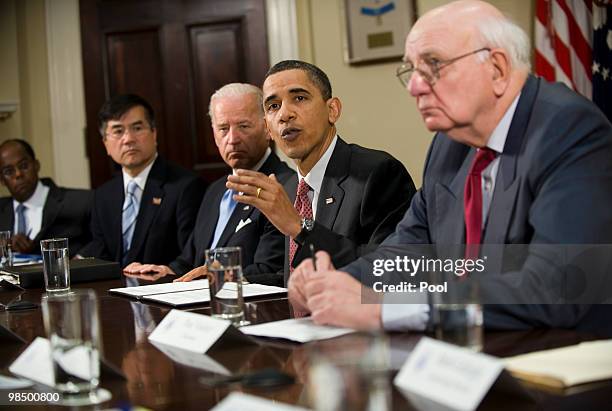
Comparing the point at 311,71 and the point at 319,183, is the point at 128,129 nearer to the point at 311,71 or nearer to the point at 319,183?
the point at 311,71

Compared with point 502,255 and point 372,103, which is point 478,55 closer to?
point 502,255

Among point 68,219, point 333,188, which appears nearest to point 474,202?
point 333,188

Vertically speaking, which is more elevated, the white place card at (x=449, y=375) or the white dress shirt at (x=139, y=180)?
the white dress shirt at (x=139, y=180)

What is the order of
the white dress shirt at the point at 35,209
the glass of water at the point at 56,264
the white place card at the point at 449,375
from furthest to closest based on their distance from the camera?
the white dress shirt at the point at 35,209
the glass of water at the point at 56,264
the white place card at the point at 449,375

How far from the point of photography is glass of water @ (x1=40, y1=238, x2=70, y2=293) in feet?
9.18

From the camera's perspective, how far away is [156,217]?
443 cm

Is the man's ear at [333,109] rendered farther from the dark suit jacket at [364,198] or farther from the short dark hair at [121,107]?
the short dark hair at [121,107]

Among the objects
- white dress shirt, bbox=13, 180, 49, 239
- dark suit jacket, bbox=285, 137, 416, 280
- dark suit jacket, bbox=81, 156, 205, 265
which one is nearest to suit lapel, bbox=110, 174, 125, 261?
dark suit jacket, bbox=81, 156, 205, 265

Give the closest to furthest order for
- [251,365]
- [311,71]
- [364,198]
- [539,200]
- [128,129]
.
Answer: [251,365] → [539,200] → [364,198] → [311,71] → [128,129]

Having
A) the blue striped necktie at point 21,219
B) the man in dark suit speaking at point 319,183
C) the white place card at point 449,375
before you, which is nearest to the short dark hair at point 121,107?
the blue striped necktie at point 21,219

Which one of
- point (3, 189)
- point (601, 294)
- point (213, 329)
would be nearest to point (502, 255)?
point (601, 294)

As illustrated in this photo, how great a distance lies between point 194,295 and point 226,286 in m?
0.56

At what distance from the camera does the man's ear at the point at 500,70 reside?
210cm

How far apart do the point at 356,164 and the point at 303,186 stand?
0.20 m
